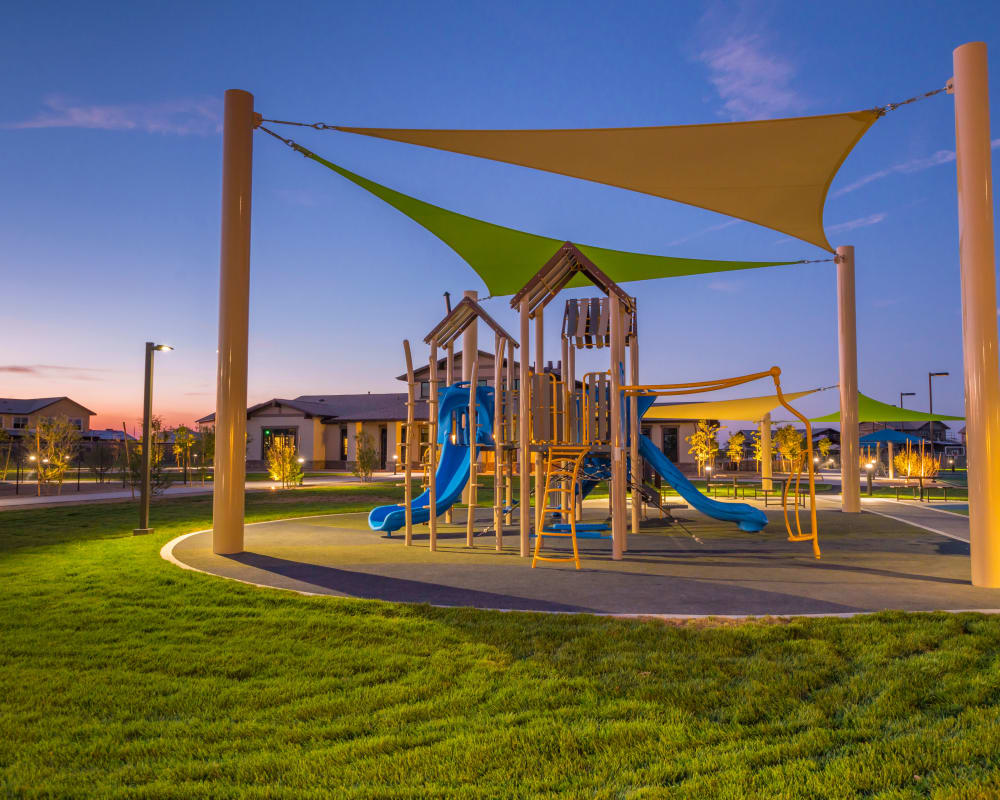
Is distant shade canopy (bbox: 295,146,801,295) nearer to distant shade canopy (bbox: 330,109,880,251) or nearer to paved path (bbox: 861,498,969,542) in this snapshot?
distant shade canopy (bbox: 330,109,880,251)

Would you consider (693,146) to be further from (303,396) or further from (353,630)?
(303,396)

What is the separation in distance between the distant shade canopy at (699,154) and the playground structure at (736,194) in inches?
0.5

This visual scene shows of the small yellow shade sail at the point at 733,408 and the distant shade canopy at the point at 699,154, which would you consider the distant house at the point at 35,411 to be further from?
the distant shade canopy at the point at 699,154

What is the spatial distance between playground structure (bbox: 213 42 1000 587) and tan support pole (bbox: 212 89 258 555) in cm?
1

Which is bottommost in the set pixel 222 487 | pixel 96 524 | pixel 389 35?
pixel 96 524

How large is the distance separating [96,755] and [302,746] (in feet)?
2.71

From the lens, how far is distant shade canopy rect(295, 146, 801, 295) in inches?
420

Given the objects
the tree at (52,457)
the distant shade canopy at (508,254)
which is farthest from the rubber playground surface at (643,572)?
the tree at (52,457)

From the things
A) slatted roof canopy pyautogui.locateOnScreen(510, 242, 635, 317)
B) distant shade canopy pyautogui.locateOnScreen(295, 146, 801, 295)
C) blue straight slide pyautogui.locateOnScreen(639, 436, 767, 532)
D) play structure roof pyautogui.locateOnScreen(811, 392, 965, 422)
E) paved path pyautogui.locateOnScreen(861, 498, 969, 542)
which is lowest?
→ paved path pyautogui.locateOnScreen(861, 498, 969, 542)

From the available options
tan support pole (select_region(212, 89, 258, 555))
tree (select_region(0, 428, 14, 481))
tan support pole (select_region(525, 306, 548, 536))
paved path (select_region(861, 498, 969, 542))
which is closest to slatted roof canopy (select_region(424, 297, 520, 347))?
tan support pole (select_region(525, 306, 548, 536))

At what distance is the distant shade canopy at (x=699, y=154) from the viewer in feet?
21.5

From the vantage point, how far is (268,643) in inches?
165

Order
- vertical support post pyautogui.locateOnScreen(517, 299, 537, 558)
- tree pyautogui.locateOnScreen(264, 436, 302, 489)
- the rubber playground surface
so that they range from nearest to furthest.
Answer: the rubber playground surface → vertical support post pyautogui.locateOnScreen(517, 299, 537, 558) → tree pyautogui.locateOnScreen(264, 436, 302, 489)

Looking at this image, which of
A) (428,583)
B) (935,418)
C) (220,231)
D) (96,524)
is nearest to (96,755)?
(428,583)
